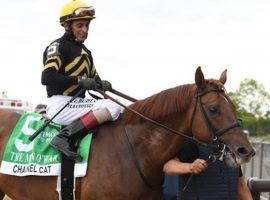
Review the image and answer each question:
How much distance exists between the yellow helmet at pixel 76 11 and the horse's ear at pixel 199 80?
1467 millimetres

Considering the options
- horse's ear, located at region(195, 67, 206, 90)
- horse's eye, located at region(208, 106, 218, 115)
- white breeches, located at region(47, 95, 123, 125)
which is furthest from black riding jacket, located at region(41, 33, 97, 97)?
horse's eye, located at region(208, 106, 218, 115)

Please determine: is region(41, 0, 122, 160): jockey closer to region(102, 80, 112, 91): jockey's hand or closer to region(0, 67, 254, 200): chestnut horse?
region(102, 80, 112, 91): jockey's hand

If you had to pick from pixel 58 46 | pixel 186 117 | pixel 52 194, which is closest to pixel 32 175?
pixel 52 194

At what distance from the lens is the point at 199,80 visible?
16.6 ft

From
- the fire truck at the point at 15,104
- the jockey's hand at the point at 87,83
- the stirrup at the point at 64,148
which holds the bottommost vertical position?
the fire truck at the point at 15,104

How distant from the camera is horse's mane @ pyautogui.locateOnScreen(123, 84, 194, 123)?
205 inches

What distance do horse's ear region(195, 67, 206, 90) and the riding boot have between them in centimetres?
109

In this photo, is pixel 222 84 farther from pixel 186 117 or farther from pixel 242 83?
pixel 242 83

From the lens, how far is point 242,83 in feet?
243

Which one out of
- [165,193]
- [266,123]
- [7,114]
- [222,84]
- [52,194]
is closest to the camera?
[222,84]

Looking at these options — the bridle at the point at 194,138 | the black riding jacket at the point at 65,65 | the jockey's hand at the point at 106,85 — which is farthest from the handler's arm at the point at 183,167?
the black riding jacket at the point at 65,65

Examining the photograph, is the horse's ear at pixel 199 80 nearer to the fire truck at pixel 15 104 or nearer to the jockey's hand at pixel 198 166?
the jockey's hand at pixel 198 166

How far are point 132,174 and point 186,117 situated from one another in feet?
2.44

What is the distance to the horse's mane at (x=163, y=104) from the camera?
521cm
